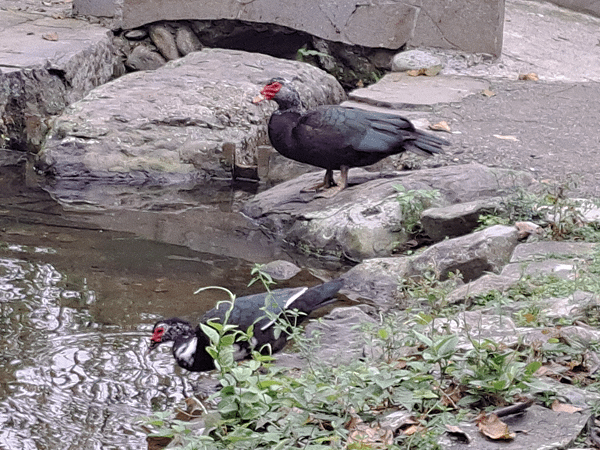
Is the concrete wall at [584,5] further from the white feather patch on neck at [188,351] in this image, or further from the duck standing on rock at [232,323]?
the white feather patch on neck at [188,351]

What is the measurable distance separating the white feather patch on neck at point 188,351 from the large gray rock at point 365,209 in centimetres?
200

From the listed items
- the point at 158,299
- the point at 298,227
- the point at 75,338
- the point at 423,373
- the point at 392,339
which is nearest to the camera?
the point at 423,373

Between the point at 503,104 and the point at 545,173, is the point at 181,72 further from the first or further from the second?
the point at 545,173

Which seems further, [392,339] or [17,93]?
[17,93]

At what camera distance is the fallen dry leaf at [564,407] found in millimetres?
2691

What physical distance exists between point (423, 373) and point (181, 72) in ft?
19.7

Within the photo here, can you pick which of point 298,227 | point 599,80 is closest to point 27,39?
point 298,227

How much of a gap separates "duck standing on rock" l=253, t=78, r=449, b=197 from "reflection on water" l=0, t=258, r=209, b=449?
1.76 metres

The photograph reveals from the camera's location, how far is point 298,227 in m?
6.16

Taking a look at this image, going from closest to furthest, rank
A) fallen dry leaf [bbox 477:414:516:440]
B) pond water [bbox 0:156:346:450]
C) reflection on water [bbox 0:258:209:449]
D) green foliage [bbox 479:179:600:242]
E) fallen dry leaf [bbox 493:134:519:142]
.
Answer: fallen dry leaf [bbox 477:414:516:440], reflection on water [bbox 0:258:209:449], pond water [bbox 0:156:346:450], green foliage [bbox 479:179:600:242], fallen dry leaf [bbox 493:134:519:142]

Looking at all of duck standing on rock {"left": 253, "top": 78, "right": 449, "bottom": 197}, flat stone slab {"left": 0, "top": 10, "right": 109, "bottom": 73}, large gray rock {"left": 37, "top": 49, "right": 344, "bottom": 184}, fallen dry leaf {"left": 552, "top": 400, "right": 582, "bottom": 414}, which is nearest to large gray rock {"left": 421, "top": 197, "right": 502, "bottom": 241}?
duck standing on rock {"left": 253, "top": 78, "right": 449, "bottom": 197}

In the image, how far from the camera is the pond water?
377cm

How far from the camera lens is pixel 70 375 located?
4066mm

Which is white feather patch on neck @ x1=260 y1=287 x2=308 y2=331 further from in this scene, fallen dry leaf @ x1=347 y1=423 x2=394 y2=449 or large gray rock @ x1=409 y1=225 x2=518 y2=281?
fallen dry leaf @ x1=347 y1=423 x2=394 y2=449
